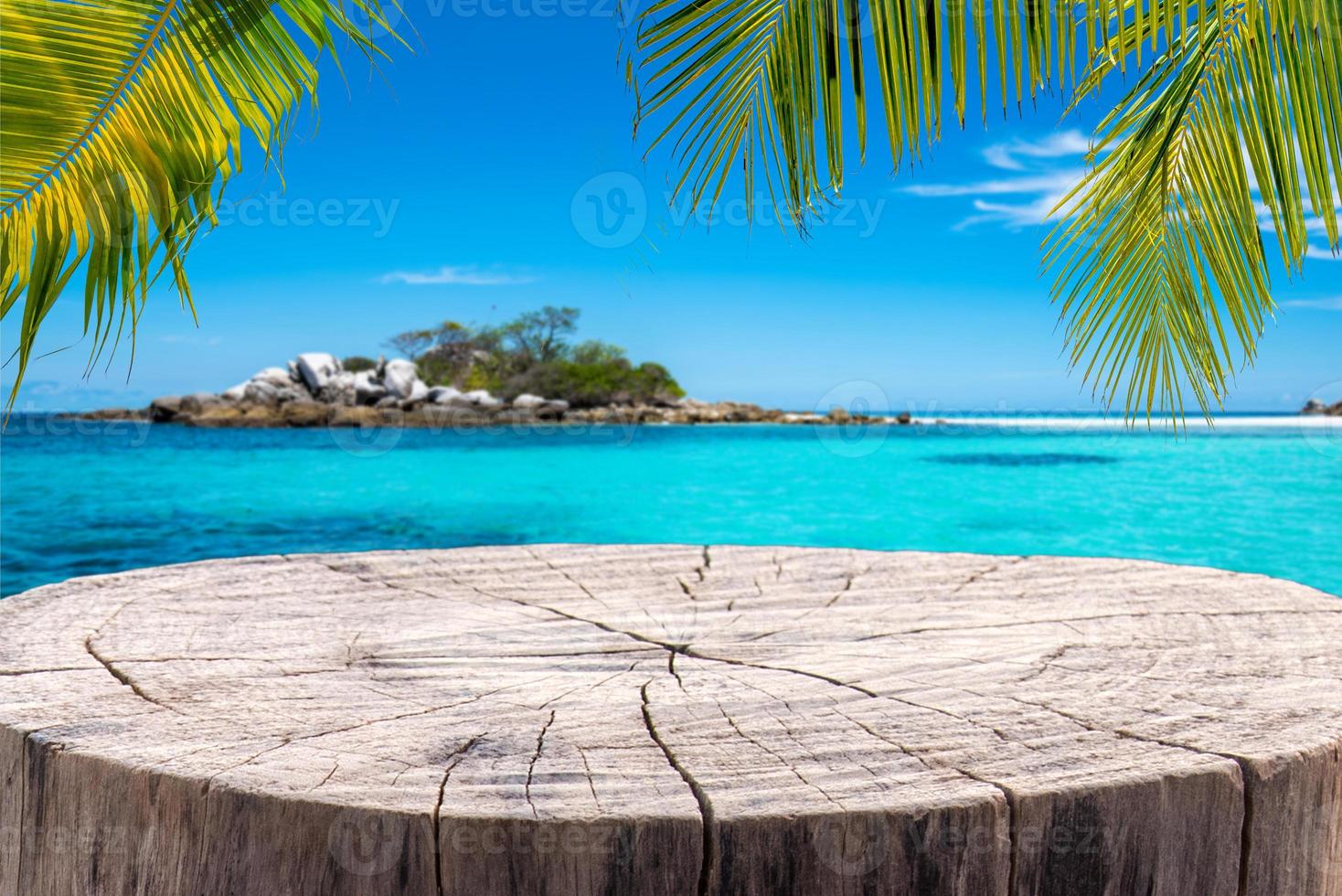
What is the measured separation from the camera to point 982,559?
2.60 m

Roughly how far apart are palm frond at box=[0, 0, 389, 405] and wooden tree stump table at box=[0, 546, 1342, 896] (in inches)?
26.5

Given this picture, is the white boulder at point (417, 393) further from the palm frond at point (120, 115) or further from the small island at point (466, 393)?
the palm frond at point (120, 115)

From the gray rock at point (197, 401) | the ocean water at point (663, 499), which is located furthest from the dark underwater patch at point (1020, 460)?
the gray rock at point (197, 401)

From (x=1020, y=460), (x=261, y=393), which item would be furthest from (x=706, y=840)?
(x=261, y=393)

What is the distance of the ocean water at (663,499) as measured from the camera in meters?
12.7

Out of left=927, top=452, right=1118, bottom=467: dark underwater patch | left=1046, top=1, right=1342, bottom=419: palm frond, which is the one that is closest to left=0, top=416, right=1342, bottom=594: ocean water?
left=927, top=452, right=1118, bottom=467: dark underwater patch

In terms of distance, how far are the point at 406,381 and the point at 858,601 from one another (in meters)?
37.0

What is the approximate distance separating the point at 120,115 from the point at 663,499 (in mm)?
17131

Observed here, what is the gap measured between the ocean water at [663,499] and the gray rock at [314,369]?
4.65 metres

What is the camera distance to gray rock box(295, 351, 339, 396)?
36969mm

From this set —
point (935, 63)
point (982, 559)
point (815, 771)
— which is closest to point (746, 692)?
point (815, 771)

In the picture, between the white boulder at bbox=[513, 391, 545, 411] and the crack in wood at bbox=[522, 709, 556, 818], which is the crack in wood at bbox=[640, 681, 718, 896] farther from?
the white boulder at bbox=[513, 391, 545, 411]

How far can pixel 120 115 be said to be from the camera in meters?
1.54

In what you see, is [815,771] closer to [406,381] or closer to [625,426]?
[406,381]
